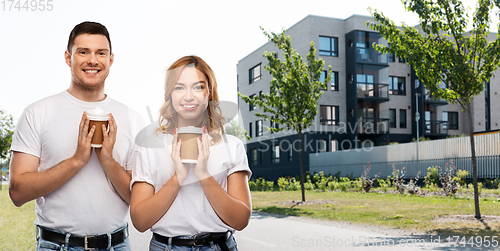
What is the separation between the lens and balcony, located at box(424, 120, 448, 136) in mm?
42578

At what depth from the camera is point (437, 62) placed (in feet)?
40.0

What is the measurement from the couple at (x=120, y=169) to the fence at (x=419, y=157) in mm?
25144

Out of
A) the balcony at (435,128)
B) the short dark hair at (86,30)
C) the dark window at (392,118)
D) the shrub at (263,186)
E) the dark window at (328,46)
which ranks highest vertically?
the dark window at (328,46)

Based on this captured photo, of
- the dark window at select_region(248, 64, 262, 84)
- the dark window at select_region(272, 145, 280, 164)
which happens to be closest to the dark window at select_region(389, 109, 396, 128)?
the dark window at select_region(272, 145, 280, 164)

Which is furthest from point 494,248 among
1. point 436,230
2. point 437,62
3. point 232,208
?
point 232,208

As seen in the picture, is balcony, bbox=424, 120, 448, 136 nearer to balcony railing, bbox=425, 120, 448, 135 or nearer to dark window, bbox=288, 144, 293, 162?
balcony railing, bbox=425, 120, 448, 135

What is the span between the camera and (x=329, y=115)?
39812 millimetres

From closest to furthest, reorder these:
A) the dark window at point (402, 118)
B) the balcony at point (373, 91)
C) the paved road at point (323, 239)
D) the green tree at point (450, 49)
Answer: the paved road at point (323, 239) → the green tree at point (450, 49) → the balcony at point (373, 91) → the dark window at point (402, 118)

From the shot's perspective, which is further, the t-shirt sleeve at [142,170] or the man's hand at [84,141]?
the t-shirt sleeve at [142,170]

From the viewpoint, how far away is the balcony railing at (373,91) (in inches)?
1561

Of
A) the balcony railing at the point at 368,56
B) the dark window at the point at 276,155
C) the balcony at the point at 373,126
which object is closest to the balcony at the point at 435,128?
the balcony at the point at 373,126

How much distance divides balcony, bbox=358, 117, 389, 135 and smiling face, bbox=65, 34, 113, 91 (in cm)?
3770

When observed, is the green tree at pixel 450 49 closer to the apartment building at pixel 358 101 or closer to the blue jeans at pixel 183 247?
the blue jeans at pixel 183 247

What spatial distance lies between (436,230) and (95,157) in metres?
9.75
